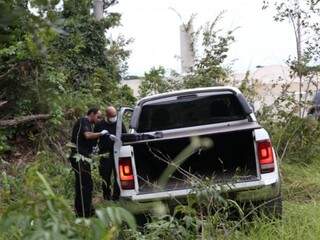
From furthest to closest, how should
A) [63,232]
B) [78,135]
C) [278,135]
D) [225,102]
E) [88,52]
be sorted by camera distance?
1. [88,52]
2. [278,135]
3. [78,135]
4. [225,102]
5. [63,232]

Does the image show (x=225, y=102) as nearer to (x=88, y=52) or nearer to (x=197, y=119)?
(x=197, y=119)

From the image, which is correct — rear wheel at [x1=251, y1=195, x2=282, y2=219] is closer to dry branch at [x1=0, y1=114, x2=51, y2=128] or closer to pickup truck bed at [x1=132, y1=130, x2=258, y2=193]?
pickup truck bed at [x1=132, y1=130, x2=258, y2=193]

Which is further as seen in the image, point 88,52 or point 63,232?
point 88,52

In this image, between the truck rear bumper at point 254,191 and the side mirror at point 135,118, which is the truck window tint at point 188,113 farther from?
the truck rear bumper at point 254,191

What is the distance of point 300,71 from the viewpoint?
12.3 meters

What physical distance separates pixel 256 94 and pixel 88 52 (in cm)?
552

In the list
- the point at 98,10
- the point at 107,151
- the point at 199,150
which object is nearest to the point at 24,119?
the point at 107,151

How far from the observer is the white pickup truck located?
588cm

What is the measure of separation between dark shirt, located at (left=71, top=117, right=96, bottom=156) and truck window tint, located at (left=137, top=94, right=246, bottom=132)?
3.37ft

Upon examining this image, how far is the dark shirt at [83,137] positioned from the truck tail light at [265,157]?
2.90 meters

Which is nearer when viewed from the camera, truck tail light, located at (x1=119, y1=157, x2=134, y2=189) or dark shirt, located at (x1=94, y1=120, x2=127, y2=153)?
truck tail light, located at (x1=119, y1=157, x2=134, y2=189)

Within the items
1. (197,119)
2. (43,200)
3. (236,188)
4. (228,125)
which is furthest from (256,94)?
(43,200)

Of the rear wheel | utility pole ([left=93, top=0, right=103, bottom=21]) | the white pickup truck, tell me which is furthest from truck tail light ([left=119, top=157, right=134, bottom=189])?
utility pole ([left=93, top=0, right=103, bottom=21])

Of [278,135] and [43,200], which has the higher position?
[43,200]
